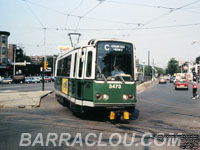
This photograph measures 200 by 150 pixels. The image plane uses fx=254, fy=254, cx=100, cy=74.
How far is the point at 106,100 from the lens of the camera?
30.2 feet

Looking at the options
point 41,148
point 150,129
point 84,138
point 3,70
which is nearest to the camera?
point 41,148

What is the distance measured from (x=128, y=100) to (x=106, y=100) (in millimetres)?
868

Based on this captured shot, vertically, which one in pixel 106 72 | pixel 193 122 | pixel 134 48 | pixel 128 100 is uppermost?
pixel 134 48

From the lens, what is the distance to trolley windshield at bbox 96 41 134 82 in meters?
9.27

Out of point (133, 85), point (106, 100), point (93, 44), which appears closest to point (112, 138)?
Result: point (106, 100)

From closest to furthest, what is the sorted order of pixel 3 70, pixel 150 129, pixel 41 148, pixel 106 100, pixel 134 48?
pixel 41 148, pixel 150 129, pixel 106 100, pixel 134 48, pixel 3 70

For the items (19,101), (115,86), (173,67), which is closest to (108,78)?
(115,86)

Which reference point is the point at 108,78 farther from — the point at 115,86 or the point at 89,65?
the point at 89,65

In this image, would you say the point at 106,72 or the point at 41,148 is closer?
the point at 41,148

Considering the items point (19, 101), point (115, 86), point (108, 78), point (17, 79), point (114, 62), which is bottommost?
point (19, 101)

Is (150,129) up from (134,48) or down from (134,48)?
down

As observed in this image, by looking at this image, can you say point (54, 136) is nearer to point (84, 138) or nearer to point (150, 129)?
→ point (84, 138)

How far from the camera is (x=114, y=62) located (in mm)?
9383

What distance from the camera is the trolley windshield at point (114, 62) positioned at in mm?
9273
